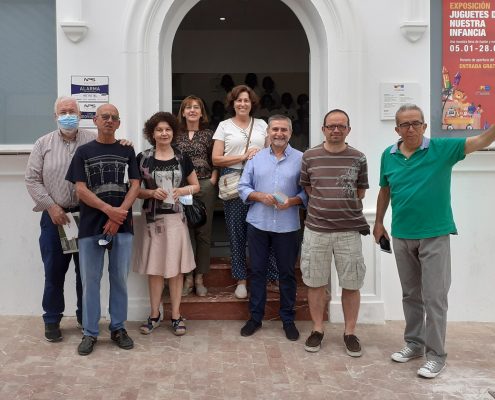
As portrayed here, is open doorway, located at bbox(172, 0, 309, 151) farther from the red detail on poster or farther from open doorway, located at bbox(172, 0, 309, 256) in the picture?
the red detail on poster

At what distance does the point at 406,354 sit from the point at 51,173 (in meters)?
2.94

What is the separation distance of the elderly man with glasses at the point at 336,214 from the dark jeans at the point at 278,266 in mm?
218

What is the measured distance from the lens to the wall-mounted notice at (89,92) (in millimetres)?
5035

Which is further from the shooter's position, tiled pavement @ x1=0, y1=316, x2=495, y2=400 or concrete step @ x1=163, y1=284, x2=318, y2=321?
concrete step @ x1=163, y1=284, x2=318, y2=321

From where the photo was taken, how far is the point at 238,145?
16.2 feet

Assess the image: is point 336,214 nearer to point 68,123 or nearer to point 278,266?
point 278,266

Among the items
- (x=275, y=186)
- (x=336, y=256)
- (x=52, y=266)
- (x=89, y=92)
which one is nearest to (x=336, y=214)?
(x=336, y=256)

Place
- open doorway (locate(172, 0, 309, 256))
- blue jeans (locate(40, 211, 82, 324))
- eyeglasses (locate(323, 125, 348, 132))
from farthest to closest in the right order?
open doorway (locate(172, 0, 309, 256)), blue jeans (locate(40, 211, 82, 324)), eyeglasses (locate(323, 125, 348, 132))

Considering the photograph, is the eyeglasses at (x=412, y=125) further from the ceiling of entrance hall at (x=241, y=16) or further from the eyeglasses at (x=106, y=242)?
the ceiling of entrance hall at (x=241, y=16)

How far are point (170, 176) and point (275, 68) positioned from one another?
618 cm

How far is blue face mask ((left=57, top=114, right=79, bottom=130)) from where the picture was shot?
4418 millimetres

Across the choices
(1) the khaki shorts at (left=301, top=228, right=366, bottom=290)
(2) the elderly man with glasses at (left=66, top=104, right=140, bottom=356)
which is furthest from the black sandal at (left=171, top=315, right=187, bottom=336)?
(1) the khaki shorts at (left=301, top=228, right=366, bottom=290)

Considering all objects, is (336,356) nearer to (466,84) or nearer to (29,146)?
(466,84)

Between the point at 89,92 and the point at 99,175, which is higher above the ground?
the point at 89,92
